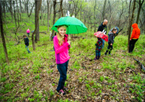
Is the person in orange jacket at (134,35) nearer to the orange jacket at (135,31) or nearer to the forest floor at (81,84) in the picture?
the orange jacket at (135,31)

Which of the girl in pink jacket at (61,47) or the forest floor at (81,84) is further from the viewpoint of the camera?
the forest floor at (81,84)

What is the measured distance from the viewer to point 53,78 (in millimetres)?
3740

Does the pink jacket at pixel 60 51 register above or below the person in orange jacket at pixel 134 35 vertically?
below

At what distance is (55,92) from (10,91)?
1.85m

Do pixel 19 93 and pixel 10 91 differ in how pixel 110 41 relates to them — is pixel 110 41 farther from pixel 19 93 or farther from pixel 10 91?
pixel 10 91

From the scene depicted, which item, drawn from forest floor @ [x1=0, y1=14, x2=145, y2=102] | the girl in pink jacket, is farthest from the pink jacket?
forest floor @ [x1=0, y1=14, x2=145, y2=102]

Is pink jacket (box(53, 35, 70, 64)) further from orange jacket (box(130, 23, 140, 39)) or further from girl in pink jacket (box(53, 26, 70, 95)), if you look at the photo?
orange jacket (box(130, 23, 140, 39))

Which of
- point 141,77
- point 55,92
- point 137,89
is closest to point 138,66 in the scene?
point 141,77

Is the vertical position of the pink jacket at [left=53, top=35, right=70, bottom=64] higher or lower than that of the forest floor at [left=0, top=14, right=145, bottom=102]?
higher

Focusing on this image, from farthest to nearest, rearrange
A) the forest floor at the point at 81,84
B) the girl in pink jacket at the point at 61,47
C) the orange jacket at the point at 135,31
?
1. the orange jacket at the point at 135,31
2. the forest floor at the point at 81,84
3. the girl in pink jacket at the point at 61,47

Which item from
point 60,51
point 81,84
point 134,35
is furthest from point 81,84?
point 134,35

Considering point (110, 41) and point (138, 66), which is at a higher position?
point (110, 41)

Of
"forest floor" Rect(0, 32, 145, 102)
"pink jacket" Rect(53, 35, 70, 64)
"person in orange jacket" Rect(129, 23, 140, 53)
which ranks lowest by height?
"forest floor" Rect(0, 32, 145, 102)

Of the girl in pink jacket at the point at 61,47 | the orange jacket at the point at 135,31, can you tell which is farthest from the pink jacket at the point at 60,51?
the orange jacket at the point at 135,31
